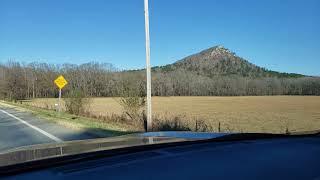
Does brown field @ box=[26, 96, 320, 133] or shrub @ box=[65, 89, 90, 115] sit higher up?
shrub @ box=[65, 89, 90, 115]

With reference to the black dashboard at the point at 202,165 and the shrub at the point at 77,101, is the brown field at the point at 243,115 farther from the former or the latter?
the black dashboard at the point at 202,165

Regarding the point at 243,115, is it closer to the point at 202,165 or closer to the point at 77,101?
the point at 77,101

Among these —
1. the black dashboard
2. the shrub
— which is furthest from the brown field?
the black dashboard

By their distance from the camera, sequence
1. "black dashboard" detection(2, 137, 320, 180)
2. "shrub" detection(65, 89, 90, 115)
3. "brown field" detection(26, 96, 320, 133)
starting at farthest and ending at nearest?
"shrub" detection(65, 89, 90, 115)
"brown field" detection(26, 96, 320, 133)
"black dashboard" detection(2, 137, 320, 180)

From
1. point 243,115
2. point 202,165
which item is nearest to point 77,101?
point 243,115

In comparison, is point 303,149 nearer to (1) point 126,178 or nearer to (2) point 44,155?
(1) point 126,178

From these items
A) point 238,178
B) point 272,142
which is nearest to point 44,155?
point 238,178

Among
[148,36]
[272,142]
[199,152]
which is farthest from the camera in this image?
[148,36]

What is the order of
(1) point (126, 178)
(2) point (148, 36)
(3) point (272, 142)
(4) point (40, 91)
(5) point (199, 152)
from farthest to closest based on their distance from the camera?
1. (4) point (40, 91)
2. (2) point (148, 36)
3. (3) point (272, 142)
4. (5) point (199, 152)
5. (1) point (126, 178)

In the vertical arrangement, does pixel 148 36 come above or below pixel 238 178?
above

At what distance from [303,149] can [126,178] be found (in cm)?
132

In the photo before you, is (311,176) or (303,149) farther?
(303,149)

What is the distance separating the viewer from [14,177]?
2.44m

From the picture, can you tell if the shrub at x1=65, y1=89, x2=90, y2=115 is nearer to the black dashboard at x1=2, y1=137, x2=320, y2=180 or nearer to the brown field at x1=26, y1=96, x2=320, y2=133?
the brown field at x1=26, y1=96, x2=320, y2=133
